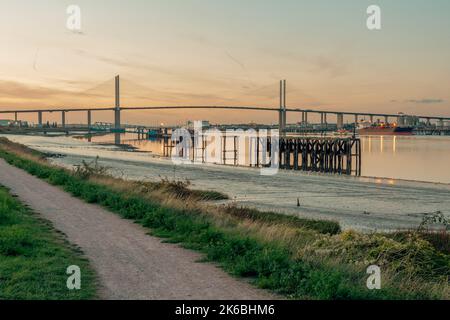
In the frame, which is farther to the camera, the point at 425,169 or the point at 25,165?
the point at 425,169

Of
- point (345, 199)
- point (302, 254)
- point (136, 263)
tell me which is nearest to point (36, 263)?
point (136, 263)

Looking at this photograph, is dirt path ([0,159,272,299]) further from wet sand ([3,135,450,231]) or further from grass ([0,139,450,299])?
wet sand ([3,135,450,231])

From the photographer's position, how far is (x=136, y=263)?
10.5 m

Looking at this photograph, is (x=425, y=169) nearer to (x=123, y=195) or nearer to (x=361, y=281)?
(x=123, y=195)

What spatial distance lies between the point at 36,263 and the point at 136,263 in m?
1.88

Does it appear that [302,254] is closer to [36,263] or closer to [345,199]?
[36,263]

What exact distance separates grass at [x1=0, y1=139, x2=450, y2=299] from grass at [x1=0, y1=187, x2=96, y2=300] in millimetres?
2624

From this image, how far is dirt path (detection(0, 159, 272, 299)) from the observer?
28.3ft

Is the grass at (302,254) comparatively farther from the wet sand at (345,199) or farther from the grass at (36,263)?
the wet sand at (345,199)

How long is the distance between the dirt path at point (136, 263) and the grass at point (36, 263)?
0.32 meters

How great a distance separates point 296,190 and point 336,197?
12.3 feet

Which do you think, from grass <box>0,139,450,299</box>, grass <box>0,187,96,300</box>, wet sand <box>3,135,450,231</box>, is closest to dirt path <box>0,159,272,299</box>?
grass <box>0,187,96,300</box>
